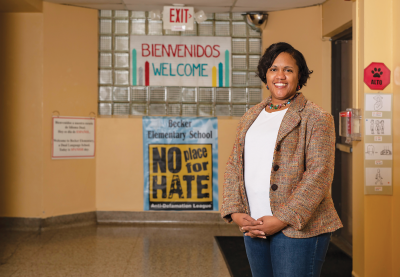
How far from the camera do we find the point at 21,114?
3.73 metres

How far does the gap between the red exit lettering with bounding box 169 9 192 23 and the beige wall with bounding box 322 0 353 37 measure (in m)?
1.42

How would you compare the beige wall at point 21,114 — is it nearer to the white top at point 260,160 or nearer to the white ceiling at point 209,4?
the white ceiling at point 209,4

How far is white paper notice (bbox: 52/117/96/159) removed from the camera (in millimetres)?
3814

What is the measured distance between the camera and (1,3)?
345 cm

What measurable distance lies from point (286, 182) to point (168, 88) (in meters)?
3.08

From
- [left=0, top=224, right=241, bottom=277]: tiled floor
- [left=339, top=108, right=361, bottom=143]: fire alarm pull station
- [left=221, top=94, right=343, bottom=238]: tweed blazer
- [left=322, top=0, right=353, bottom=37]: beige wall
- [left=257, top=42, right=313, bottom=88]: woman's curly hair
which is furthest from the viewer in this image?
[left=322, top=0, right=353, bottom=37]: beige wall

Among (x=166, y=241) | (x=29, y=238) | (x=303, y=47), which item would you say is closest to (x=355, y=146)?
(x=303, y=47)

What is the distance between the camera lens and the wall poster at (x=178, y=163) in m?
4.06

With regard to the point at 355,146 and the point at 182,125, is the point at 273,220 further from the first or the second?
the point at 182,125

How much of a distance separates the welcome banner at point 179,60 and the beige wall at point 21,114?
3.39 ft

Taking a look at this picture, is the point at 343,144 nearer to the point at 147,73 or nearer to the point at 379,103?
the point at 379,103

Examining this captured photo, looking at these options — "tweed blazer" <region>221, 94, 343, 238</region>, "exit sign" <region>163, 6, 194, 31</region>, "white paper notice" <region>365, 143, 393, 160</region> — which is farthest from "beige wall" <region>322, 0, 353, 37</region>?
"tweed blazer" <region>221, 94, 343, 238</region>

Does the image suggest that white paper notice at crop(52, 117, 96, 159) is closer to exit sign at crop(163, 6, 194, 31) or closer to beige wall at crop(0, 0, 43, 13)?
beige wall at crop(0, 0, 43, 13)

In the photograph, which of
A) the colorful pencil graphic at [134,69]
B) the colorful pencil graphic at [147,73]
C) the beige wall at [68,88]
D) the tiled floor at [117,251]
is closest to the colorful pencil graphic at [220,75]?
the colorful pencil graphic at [147,73]
